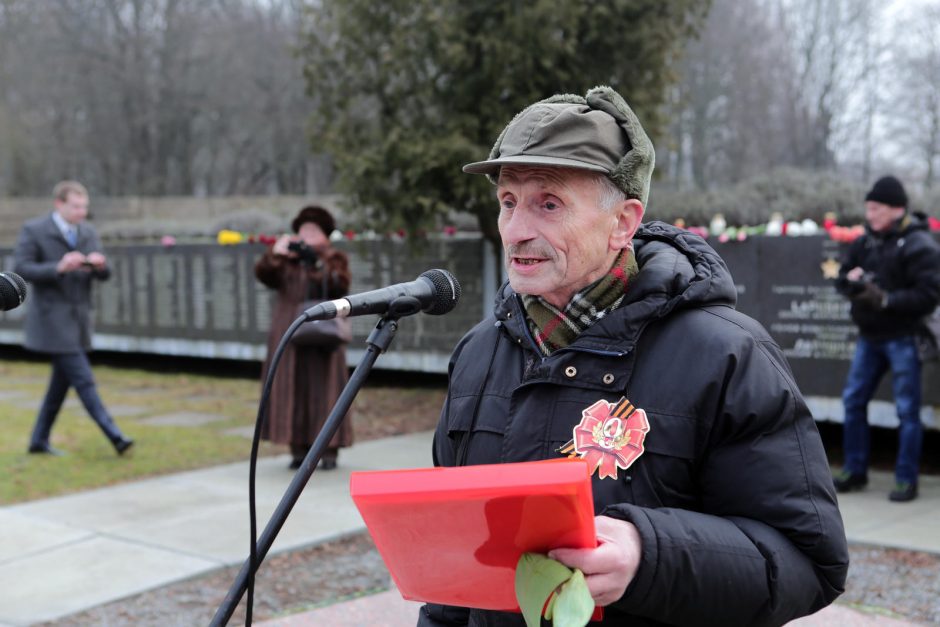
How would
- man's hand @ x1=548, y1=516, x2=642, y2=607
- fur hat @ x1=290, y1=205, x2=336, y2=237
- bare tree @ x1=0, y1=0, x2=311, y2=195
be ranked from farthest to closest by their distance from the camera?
bare tree @ x1=0, y1=0, x2=311, y2=195 < fur hat @ x1=290, y1=205, x2=336, y2=237 < man's hand @ x1=548, y1=516, x2=642, y2=607

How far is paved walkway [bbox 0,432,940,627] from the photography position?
4719 millimetres

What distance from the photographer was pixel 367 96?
31.1 feet

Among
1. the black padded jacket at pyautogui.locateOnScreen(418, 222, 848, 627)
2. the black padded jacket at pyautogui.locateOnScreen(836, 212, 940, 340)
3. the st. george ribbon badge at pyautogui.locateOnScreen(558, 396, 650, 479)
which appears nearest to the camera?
the black padded jacket at pyautogui.locateOnScreen(418, 222, 848, 627)

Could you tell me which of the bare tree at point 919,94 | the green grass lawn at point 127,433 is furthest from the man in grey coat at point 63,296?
the bare tree at point 919,94

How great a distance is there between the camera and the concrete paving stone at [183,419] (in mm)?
9852

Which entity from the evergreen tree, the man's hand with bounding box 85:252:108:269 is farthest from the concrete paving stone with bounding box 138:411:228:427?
the evergreen tree

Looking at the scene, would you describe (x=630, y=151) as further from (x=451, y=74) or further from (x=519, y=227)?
(x=451, y=74)

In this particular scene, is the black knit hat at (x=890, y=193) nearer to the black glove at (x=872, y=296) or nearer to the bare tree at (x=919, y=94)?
the black glove at (x=872, y=296)

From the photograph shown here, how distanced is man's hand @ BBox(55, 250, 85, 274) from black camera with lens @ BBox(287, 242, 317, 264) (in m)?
1.71

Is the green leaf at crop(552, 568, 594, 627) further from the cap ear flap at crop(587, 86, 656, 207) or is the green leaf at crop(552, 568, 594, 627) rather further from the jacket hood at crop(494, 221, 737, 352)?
the cap ear flap at crop(587, 86, 656, 207)

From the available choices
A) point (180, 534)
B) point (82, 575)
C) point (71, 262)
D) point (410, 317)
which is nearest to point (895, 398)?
point (410, 317)

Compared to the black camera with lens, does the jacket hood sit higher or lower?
higher

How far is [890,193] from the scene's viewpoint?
6.29 m

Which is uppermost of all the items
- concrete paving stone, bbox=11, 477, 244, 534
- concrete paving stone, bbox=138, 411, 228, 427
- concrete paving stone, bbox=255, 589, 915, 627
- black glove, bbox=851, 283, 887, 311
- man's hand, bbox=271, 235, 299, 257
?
man's hand, bbox=271, 235, 299, 257
